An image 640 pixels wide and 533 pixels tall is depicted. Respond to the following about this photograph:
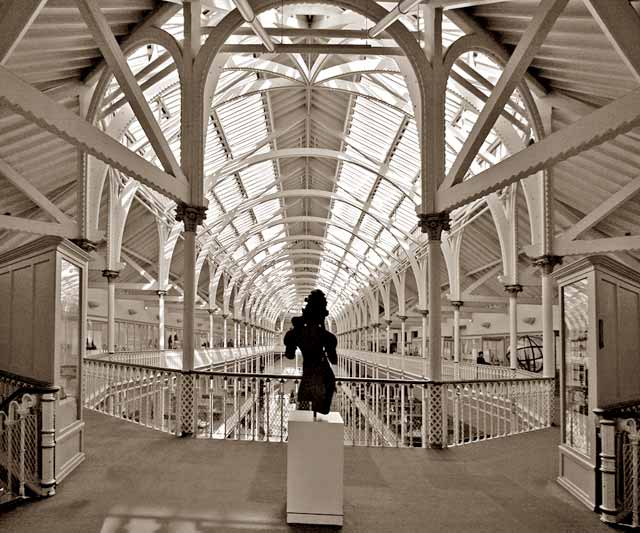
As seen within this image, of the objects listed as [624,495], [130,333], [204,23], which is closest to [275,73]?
[204,23]

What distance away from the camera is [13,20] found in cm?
518

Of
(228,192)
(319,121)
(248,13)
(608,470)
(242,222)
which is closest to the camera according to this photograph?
(608,470)

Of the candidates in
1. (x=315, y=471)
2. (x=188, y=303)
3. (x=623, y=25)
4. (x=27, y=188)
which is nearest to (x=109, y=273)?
(x=27, y=188)

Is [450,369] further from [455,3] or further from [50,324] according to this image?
[50,324]

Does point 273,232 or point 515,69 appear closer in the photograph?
point 515,69

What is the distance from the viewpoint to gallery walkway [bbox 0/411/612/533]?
5199 mm

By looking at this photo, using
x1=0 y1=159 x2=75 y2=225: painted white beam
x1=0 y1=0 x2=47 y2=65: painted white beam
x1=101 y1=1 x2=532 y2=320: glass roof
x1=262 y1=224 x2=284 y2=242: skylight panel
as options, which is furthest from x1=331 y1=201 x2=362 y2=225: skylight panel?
x1=0 y1=0 x2=47 y2=65: painted white beam

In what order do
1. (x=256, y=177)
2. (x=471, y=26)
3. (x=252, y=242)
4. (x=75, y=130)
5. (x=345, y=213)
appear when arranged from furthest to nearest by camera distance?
(x=252, y=242), (x=345, y=213), (x=256, y=177), (x=471, y=26), (x=75, y=130)

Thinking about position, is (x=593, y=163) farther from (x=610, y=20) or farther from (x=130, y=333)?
(x=130, y=333)

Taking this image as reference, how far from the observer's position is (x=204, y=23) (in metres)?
12.4

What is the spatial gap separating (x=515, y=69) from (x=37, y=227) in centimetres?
856

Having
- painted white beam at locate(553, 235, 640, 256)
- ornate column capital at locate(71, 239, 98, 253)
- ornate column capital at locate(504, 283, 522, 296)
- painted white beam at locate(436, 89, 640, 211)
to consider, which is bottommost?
ornate column capital at locate(504, 283, 522, 296)

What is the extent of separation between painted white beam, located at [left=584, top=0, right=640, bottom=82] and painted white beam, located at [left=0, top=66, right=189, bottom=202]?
5303 mm

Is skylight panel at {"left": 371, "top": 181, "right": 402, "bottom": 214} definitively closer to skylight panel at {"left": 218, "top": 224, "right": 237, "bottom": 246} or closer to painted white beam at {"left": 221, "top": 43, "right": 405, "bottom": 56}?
skylight panel at {"left": 218, "top": 224, "right": 237, "bottom": 246}
